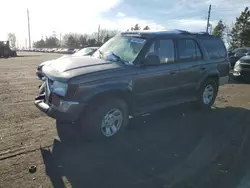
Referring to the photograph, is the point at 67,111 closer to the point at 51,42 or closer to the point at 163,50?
the point at 163,50

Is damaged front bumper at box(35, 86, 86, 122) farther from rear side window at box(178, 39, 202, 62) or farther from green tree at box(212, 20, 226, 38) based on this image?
green tree at box(212, 20, 226, 38)

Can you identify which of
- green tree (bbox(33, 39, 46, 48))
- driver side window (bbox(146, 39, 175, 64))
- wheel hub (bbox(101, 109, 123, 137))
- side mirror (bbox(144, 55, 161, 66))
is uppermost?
green tree (bbox(33, 39, 46, 48))

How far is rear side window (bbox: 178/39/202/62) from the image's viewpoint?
19.9 ft

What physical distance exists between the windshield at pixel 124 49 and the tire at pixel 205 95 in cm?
248

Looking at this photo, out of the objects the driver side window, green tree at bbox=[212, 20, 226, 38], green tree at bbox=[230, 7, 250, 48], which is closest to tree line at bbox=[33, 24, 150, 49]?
green tree at bbox=[212, 20, 226, 38]

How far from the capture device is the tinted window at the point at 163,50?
5.40 m

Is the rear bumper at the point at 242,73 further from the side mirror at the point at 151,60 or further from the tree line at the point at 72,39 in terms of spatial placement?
the tree line at the point at 72,39

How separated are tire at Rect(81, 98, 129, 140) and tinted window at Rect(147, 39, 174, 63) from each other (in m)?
1.31

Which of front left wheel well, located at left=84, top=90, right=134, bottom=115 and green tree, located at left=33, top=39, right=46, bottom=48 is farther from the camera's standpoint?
green tree, located at left=33, top=39, right=46, bottom=48

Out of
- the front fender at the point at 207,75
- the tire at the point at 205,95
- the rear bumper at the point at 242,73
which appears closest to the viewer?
the front fender at the point at 207,75

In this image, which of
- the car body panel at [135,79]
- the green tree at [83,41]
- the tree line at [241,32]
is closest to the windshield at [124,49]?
the car body panel at [135,79]

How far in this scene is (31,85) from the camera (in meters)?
10.4

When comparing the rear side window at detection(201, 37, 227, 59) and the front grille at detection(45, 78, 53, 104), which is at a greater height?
the rear side window at detection(201, 37, 227, 59)

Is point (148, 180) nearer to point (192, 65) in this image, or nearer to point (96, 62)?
point (96, 62)
